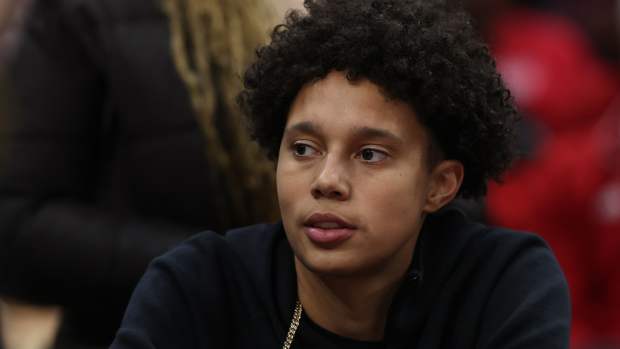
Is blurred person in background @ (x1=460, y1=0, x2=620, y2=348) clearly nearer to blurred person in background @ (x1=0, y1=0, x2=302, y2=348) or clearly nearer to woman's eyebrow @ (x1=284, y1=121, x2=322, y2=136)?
blurred person in background @ (x1=0, y1=0, x2=302, y2=348)

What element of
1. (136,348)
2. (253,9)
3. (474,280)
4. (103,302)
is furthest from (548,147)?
(136,348)

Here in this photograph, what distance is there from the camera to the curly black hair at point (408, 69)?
263cm

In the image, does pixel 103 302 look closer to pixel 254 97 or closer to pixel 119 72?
pixel 119 72

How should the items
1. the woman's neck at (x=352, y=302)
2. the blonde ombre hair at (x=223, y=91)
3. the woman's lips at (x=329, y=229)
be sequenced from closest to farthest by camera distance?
the woman's lips at (x=329, y=229), the woman's neck at (x=352, y=302), the blonde ombre hair at (x=223, y=91)

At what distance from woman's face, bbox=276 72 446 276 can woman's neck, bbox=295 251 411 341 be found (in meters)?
0.08

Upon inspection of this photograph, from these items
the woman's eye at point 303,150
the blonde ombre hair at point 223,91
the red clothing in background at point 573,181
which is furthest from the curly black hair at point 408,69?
the red clothing in background at point 573,181

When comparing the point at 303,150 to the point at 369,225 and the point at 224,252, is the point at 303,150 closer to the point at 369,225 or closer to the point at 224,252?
the point at 369,225

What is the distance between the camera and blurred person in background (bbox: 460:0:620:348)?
5.03 metres

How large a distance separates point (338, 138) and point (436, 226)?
421 mm

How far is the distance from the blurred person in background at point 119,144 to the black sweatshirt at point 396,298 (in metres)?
0.77

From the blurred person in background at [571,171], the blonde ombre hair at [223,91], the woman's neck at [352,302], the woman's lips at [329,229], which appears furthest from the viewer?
the blurred person in background at [571,171]

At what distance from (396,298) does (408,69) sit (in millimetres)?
464

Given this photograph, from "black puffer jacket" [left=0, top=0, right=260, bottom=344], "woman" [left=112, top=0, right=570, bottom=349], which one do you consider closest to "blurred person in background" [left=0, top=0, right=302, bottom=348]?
"black puffer jacket" [left=0, top=0, right=260, bottom=344]

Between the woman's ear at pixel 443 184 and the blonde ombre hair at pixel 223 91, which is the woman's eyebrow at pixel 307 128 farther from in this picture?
the blonde ombre hair at pixel 223 91
